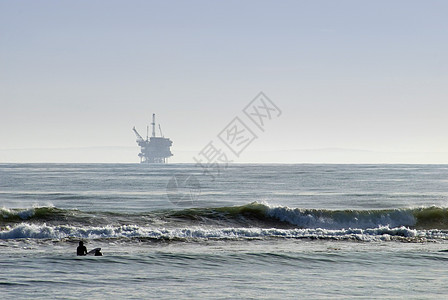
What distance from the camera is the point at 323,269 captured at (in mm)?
20938

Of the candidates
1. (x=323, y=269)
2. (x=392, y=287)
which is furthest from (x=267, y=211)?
(x=392, y=287)

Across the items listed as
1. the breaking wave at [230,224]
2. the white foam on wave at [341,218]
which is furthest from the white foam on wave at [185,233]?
the white foam on wave at [341,218]

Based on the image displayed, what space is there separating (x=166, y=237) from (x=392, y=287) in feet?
46.9

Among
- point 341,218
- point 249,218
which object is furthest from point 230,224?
point 341,218

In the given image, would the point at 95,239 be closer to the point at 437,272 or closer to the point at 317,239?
the point at 317,239

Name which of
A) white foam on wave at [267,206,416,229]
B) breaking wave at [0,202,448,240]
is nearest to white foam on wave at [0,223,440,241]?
breaking wave at [0,202,448,240]

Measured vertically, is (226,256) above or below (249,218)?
below

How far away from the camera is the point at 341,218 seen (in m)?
41.0

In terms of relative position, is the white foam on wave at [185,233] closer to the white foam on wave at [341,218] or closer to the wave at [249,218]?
the wave at [249,218]

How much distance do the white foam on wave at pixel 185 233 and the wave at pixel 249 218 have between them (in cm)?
322

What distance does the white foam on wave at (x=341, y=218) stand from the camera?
40.1 m

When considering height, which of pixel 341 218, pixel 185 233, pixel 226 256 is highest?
pixel 341 218

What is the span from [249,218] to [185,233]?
33.0 ft

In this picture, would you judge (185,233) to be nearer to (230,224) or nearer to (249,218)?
(230,224)
